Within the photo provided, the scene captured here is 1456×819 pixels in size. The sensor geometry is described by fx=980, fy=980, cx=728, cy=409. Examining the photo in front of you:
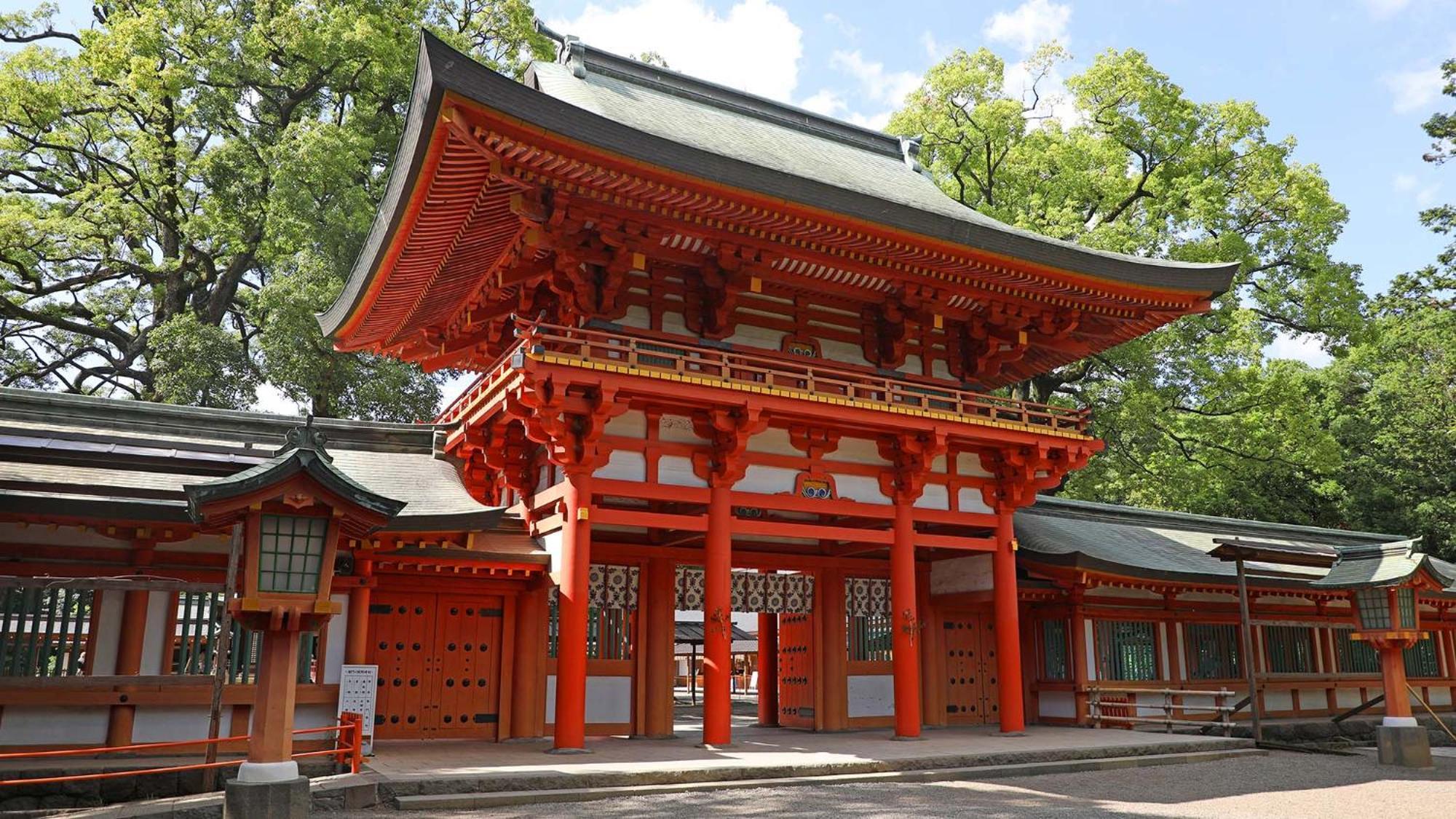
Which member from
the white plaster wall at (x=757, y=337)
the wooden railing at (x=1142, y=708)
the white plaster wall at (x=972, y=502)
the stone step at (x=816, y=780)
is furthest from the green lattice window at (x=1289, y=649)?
the white plaster wall at (x=757, y=337)

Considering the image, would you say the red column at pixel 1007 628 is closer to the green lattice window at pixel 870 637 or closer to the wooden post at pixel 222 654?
the green lattice window at pixel 870 637

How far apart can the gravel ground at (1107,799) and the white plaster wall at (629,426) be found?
5041mm

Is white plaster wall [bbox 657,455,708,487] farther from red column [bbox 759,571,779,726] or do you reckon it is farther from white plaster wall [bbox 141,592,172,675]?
white plaster wall [bbox 141,592,172,675]

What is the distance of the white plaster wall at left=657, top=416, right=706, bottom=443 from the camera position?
45.7ft

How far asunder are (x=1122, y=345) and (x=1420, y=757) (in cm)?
1606

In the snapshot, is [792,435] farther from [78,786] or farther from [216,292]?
[216,292]

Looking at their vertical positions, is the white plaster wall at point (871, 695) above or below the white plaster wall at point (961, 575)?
below

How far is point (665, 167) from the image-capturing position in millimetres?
11992

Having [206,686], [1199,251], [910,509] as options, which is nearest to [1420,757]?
[910,509]

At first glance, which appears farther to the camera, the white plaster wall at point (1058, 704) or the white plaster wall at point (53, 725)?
the white plaster wall at point (1058, 704)

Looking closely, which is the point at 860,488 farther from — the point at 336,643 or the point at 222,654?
the point at 222,654

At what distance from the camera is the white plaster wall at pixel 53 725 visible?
10477mm

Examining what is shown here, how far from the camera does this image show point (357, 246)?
1003 inches

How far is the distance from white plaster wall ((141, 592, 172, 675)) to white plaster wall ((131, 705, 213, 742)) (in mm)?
440
